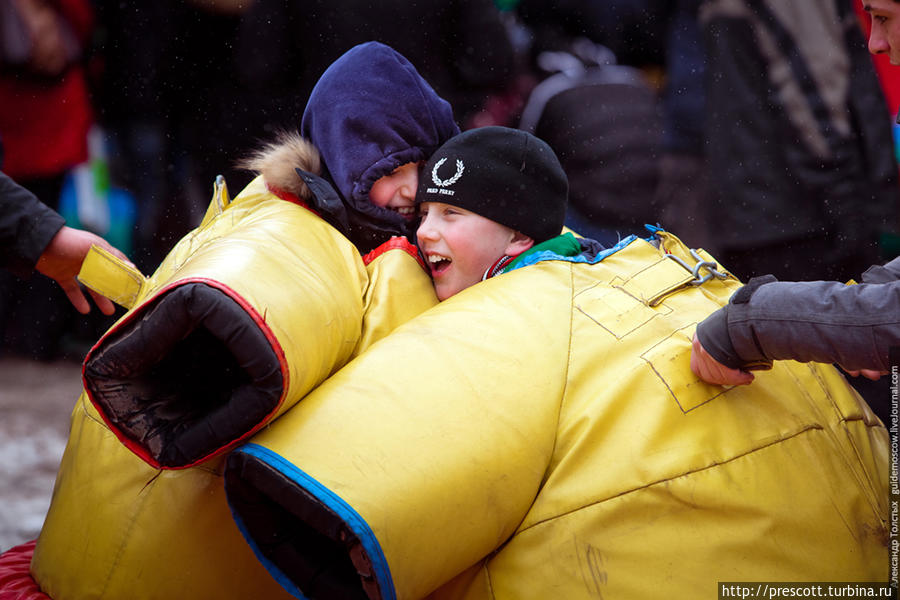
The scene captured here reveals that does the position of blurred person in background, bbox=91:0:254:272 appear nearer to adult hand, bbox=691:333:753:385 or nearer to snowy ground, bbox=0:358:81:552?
snowy ground, bbox=0:358:81:552

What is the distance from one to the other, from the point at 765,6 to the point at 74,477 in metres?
2.77

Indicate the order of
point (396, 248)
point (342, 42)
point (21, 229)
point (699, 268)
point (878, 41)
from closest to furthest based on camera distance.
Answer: point (878, 41) → point (699, 268) → point (396, 248) → point (21, 229) → point (342, 42)

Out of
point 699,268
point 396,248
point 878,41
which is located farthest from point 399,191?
point 878,41

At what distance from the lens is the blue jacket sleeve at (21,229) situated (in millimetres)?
2252

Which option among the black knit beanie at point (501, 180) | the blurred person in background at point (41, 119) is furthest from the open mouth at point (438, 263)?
the blurred person in background at point (41, 119)

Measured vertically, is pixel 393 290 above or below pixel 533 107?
above

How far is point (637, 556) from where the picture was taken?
1493 mm

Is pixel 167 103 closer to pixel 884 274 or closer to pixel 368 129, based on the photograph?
pixel 368 129

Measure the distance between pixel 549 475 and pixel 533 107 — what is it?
97.2 inches

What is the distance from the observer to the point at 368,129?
7.53 ft

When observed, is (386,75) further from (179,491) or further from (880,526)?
(880,526)

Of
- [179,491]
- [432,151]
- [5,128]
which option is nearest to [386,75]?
[432,151]

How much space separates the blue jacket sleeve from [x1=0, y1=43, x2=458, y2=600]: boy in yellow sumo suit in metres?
0.30

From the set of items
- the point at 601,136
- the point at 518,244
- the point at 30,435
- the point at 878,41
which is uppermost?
the point at 878,41
